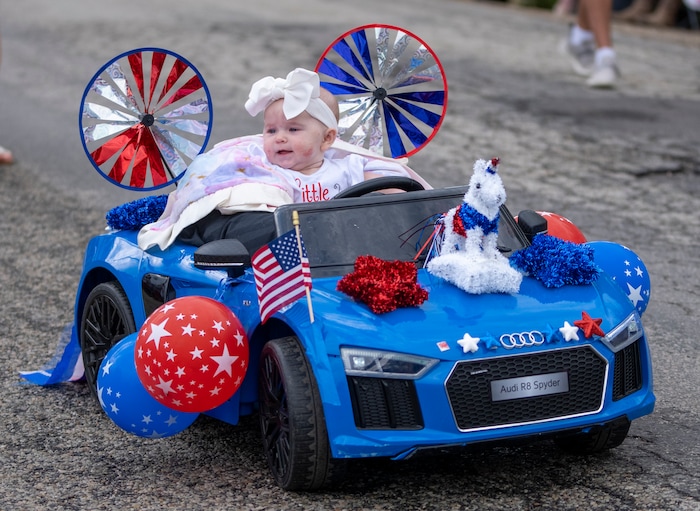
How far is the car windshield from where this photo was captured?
4648mm

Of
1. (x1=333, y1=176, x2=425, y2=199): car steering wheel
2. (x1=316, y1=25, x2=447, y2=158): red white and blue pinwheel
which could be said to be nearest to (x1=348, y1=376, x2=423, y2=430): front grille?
(x1=333, y1=176, x2=425, y2=199): car steering wheel

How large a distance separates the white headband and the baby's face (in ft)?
0.13

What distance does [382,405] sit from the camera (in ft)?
13.3

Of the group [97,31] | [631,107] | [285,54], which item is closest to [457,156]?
[631,107]

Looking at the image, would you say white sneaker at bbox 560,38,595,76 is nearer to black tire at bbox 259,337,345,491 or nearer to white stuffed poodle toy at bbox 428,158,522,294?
white stuffed poodle toy at bbox 428,158,522,294

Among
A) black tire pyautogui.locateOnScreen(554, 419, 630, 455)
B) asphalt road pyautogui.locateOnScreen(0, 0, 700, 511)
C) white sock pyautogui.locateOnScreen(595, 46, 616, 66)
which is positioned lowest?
asphalt road pyautogui.locateOnScreen(0, 0, 700, 511)

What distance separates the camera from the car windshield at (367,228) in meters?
4.65

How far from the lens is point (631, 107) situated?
12.7m

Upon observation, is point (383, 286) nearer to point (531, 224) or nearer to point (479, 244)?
point (479, 244)

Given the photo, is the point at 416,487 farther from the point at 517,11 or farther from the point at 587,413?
the point at 517,11

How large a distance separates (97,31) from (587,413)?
46.1ft

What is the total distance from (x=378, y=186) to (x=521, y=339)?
1156mm

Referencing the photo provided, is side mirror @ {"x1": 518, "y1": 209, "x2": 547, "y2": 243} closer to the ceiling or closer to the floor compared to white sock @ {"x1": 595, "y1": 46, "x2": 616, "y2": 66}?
closer to the ceiling

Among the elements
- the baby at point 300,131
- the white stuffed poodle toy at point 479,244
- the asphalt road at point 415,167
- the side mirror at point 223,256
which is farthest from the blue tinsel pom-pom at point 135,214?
the white stuffed poodle toy at point 479,244
